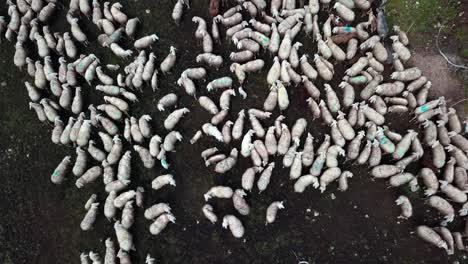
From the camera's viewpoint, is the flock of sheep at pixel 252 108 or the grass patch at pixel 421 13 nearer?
the flock of sheep at pixel 252 108

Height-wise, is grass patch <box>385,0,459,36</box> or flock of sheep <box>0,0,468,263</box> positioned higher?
grass patch <box>385,0,459,36</box>

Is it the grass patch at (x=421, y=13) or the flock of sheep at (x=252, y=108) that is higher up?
the grass patch at (x=421, y=13)

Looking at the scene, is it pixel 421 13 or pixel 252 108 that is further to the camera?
pixel 421 13

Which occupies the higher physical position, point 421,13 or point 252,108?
point 421,13

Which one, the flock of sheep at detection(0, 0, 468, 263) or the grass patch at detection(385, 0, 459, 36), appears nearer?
the flock of sheep at detection(0, 0, 468, 263)
